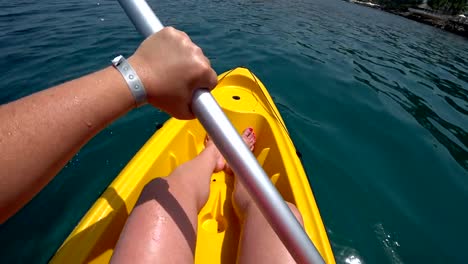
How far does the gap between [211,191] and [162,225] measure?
1.23 metres

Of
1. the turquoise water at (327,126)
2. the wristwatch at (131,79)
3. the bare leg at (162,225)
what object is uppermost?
the wristwatch at (131,79)

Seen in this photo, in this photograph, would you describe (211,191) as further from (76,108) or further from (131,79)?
(76,108)

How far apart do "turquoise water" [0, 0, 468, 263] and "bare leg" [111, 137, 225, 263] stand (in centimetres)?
158

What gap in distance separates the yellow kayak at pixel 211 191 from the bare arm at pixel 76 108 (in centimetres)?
87

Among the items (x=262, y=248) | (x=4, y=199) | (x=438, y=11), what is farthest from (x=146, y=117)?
(x=438, y=11)

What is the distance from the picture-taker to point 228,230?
226cm

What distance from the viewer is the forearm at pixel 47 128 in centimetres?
82

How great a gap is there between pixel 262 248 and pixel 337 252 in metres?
1.40

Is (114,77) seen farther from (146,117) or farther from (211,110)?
(146,117)

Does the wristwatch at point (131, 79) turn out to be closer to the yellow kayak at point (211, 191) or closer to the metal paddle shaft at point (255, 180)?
the metal paddle shaft at point (255, 180)

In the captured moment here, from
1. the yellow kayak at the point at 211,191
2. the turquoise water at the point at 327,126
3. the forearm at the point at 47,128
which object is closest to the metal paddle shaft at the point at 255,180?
the forearm at the point at 47,128

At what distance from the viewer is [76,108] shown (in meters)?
0.95

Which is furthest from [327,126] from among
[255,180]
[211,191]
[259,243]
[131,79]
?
[131,79]

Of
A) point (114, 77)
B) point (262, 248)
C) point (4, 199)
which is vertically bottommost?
point (262, 248)
